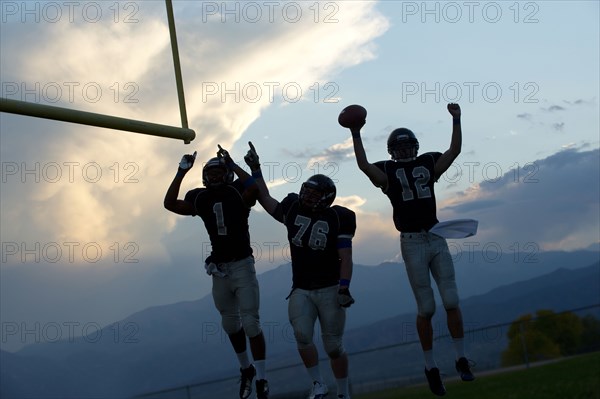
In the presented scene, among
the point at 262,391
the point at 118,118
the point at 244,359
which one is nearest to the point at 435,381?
the point at 262,391

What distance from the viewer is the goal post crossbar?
6745 mm

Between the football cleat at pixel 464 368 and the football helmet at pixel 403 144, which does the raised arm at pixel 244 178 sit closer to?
the football helmet at pixel 403 144

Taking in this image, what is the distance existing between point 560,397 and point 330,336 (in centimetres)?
1274

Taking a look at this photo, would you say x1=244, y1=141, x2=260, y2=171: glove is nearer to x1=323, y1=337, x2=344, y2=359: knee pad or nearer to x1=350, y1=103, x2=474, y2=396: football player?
x1=350, y1=103, x2=474, y2=396: football player

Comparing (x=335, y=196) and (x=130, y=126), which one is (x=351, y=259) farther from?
(x=130, y=126)

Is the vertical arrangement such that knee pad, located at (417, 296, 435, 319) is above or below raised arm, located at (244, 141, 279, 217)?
below

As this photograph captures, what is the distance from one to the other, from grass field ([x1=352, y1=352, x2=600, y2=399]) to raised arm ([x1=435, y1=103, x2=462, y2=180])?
12331mm

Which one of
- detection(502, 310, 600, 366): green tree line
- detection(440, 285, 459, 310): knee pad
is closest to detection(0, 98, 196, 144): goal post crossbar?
detection(440, 285, 459, 310): knee pad

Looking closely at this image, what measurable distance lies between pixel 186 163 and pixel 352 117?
1752mm

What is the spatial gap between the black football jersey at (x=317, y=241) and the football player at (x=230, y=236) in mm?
538

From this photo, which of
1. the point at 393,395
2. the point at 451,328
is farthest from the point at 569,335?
the point at 451,328

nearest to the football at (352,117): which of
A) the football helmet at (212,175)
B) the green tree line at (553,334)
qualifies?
the football helmet at (212,175)

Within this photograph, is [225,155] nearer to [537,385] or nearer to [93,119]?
[93,119]

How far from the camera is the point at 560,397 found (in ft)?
63.0
